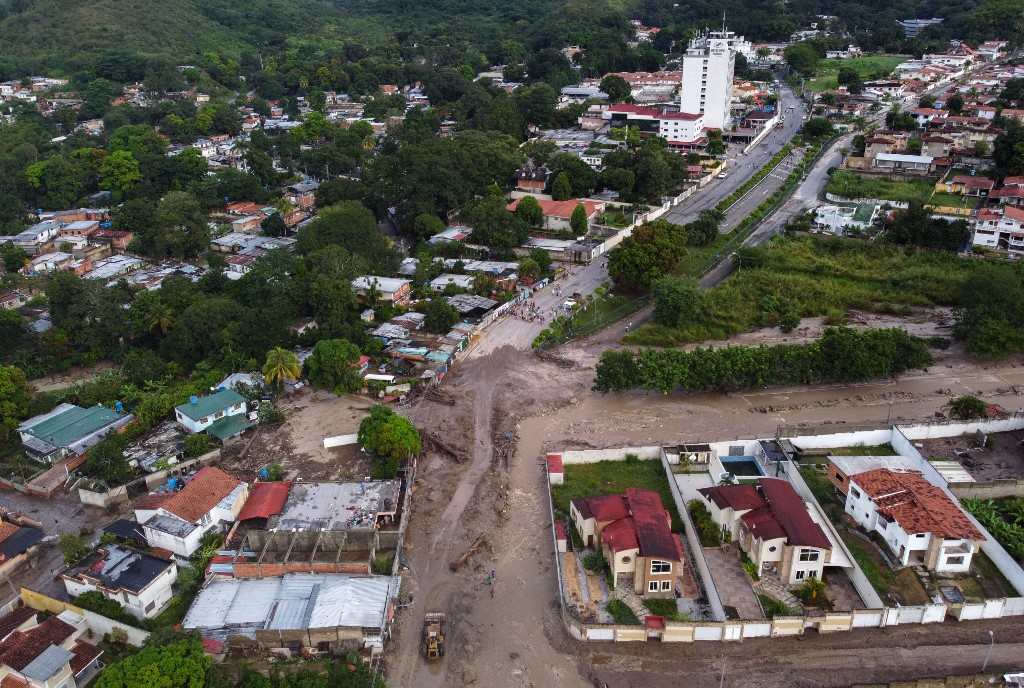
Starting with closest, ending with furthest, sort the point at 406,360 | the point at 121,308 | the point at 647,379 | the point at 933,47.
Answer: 1. the point at 647,379
2. the point at 406,360
3. the point at 121,308
4. the point at 933,47

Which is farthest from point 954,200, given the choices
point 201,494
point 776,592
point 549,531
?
point 201,494

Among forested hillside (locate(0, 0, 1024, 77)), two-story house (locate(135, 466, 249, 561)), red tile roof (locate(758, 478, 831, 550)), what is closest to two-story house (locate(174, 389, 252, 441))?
two-story house (locate(135, 466, 249, 561))

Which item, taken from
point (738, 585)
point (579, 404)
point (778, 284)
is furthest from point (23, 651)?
point (778, 284)

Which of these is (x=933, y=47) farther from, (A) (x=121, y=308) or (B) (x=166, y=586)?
(B) (x=166, y=586)

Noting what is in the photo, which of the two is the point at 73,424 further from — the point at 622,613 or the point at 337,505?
the point at 622,613

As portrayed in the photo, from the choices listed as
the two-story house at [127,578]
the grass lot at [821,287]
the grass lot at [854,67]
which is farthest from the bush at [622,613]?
the grass lot at [854,67]

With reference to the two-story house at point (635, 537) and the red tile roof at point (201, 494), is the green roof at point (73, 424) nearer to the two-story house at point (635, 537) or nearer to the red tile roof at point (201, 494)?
the red tile roof at point (201, 494)

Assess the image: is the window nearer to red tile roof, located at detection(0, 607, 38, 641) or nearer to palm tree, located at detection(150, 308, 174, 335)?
red tile roof, located at detection(0, 607, 38, 641)
